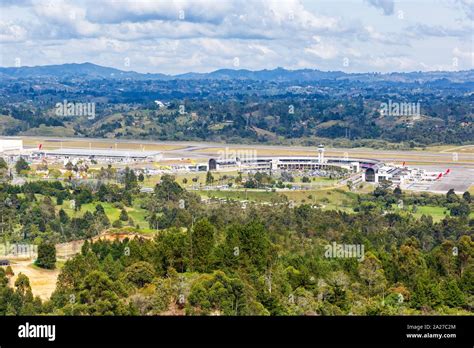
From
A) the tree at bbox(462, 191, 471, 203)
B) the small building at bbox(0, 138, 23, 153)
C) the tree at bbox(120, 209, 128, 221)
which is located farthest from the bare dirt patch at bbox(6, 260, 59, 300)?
the small building at bbox(0, 138, 23, 153)

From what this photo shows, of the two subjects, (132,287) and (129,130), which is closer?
(132,287)

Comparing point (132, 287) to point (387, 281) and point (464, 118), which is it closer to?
point (387, 281)

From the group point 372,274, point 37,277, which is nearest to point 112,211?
point 37,277

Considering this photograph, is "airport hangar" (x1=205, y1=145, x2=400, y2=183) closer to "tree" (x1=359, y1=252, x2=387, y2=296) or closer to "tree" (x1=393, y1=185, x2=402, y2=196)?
"tree" (x1=393, y1=185, x2=402, y2=196)

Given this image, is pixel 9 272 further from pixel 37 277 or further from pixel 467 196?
pixel 467 196

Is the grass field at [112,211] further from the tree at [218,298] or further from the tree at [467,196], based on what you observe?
the tree at [218,298]
